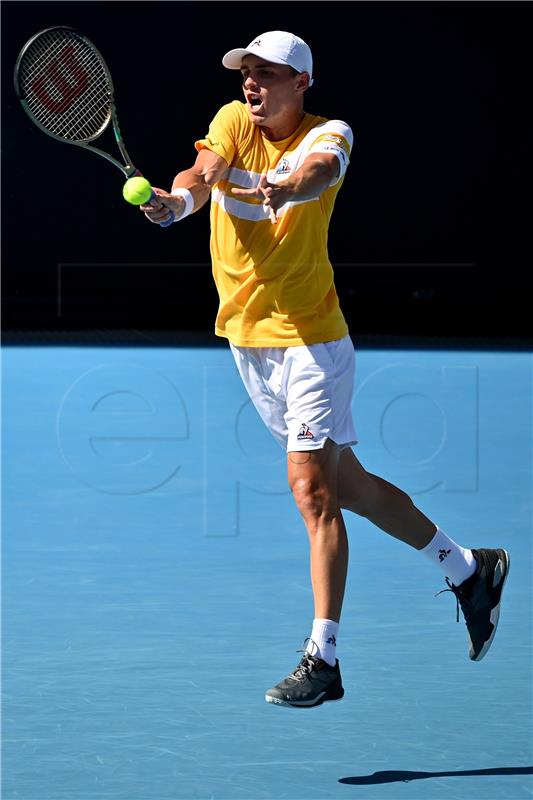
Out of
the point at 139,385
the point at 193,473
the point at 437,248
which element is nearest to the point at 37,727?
the point at 193,473

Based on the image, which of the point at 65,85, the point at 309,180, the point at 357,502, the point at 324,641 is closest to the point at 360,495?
the point at 357,502

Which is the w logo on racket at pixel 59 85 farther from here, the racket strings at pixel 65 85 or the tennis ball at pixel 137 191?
the tennis ball at pixel 137 191

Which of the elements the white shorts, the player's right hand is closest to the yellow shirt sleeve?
the player's right hand

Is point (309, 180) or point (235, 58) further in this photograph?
point (235, 58)

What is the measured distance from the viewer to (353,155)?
17.8m

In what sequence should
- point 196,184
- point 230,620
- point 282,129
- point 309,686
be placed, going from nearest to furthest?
point 309,686 < point 196,184 < point 282,129 < point 230,620

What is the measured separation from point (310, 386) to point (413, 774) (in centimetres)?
112

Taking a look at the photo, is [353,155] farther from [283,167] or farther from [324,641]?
[324,641]

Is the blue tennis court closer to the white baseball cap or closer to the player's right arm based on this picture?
the player's right arm

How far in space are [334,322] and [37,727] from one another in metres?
1.34

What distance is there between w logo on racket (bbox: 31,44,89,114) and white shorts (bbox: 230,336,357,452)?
127 centimetres

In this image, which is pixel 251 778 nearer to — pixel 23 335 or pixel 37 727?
pixel 37 727

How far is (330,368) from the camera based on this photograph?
13.3ft

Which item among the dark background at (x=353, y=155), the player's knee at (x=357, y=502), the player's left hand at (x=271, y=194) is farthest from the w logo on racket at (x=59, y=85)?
the dark background at (x=353, y=155)
